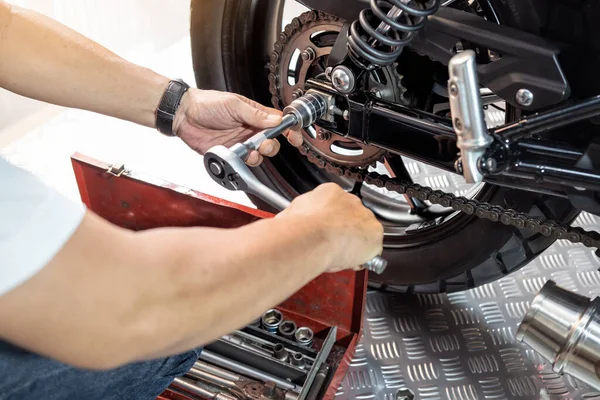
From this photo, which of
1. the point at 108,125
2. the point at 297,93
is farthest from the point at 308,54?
the point at 108,125

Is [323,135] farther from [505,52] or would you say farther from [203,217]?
[505,52]

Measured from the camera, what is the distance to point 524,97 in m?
0.91

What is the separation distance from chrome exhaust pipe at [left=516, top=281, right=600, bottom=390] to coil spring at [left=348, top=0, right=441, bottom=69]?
16.3 inches

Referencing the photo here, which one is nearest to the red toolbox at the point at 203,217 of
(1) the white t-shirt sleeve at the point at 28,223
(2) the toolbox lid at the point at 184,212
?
(2) the toolbox lid at the point at 184,212

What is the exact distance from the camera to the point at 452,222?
1199mm

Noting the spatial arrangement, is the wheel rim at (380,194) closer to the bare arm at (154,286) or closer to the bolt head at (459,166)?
the bolt head at (459,166)

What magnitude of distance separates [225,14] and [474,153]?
62 centimetres

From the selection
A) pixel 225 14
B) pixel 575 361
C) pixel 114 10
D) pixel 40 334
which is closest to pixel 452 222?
pixel 575 361

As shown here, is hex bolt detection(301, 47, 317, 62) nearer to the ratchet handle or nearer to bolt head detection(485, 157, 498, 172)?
the ratchet handle

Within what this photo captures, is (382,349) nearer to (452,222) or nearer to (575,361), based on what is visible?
(452,222)

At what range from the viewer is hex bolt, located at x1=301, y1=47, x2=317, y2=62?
3.76 feet

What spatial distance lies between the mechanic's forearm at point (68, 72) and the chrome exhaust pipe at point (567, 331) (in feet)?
2.28

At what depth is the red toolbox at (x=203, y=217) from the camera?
3.73ft

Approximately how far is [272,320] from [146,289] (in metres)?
0.61
